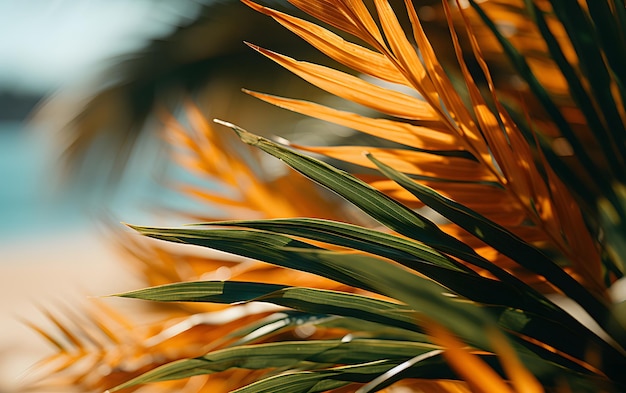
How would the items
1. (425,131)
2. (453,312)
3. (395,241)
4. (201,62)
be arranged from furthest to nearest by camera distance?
(201,62), (425,131), (395,241), (453,312)

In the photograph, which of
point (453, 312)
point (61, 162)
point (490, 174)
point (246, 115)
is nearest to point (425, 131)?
point (490, 174)

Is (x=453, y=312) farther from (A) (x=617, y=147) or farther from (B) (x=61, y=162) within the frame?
(B) (x=61, y=162)

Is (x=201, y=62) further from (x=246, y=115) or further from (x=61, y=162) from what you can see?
(x=61, y=162)

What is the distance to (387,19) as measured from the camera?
0.52 meters

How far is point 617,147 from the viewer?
51 cm

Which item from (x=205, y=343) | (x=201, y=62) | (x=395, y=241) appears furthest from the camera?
(x=201, y=62)

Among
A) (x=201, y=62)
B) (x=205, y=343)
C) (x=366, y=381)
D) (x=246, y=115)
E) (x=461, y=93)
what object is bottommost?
(x=366, y=381)

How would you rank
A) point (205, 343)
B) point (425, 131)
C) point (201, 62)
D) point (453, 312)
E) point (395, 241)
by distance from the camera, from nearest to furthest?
point (453, 312) → point (395, 241) → point (425, 131) → point (205, 343) → point (201, 62)

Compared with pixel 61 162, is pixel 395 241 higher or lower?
lower

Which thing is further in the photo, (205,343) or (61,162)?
(61,162)

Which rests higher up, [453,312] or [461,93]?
[461,93]

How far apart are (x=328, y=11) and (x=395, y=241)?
0.61 feet

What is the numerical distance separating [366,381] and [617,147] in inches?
9.7

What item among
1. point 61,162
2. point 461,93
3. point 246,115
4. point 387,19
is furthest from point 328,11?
point 61,162
